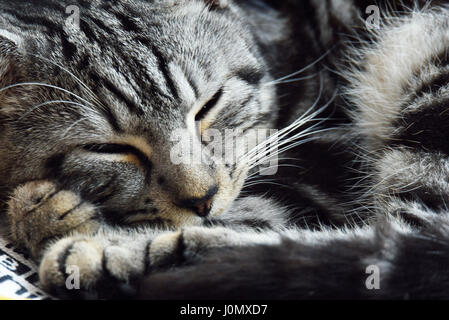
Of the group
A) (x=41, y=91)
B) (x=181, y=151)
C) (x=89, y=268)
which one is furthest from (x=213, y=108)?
(x=89, y=268)

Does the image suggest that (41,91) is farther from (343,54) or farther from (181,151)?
(343,54)

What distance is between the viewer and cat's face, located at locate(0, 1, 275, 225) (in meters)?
1.02

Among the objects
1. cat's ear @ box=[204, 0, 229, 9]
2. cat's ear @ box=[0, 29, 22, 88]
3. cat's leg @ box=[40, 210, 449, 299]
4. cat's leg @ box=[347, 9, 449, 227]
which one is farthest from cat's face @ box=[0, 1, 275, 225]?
cat's leg @ box=[347, 9, 449, 227]

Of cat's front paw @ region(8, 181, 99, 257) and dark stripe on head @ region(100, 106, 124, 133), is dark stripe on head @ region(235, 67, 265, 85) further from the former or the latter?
cat's front paw @ region(8, 181, 99, 257)

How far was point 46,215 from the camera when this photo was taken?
39.6 inches

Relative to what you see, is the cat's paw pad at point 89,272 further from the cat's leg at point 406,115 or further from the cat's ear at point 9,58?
the cat's leg at point 406,115

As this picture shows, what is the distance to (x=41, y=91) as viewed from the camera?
41.4 inches

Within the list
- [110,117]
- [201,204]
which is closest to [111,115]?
[110,117]

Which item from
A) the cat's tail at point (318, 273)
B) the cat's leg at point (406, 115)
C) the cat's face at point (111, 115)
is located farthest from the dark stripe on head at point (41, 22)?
the cat's leg at point (406, 115)

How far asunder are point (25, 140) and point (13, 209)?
Answer: 15 cm

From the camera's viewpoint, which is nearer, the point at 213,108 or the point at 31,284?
the point at 31,284

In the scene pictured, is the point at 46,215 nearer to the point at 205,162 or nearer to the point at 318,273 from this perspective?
the point at 205,162
